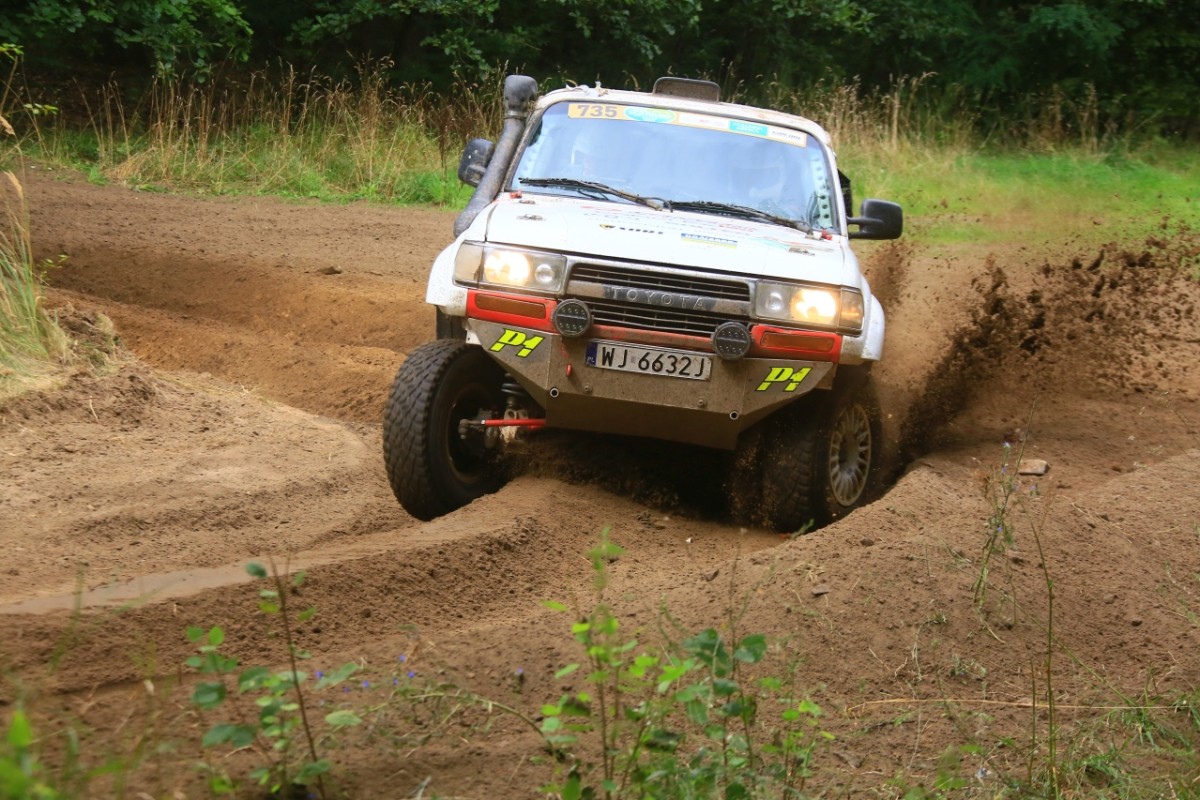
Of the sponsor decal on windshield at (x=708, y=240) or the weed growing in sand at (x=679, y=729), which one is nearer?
the weed growing in sand at (x=679, y=729)

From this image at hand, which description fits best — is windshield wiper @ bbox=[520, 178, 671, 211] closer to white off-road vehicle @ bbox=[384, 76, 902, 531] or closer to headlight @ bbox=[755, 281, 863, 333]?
white off-road vehicle @ bbox=[384, 76, 902, 531]

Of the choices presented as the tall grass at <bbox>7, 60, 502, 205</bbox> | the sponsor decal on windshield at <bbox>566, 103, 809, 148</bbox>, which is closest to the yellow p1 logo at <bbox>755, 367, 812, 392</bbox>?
the sponsor decal on windshield at <bbox>566, 103, 809, 148</bbox>

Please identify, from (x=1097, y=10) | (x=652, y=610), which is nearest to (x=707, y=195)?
(x=652, y=610)

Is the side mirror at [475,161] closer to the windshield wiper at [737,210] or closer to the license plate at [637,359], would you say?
the windshield wiper at [737,210]

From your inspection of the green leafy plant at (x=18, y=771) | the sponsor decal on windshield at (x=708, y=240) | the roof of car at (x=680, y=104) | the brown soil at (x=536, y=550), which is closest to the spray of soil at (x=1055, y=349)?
the brown soil at (x=536, y=550)

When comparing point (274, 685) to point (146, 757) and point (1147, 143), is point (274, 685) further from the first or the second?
point (1147, 143)

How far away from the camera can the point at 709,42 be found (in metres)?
24.7

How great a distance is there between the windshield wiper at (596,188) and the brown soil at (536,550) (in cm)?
120

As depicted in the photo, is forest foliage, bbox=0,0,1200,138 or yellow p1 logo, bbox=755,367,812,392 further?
forest foliage, bbox=0,0,1200,138

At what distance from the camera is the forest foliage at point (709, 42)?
1934 cm

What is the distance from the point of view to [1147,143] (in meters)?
22.3

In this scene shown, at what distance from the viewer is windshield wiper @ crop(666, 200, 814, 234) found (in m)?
6.77

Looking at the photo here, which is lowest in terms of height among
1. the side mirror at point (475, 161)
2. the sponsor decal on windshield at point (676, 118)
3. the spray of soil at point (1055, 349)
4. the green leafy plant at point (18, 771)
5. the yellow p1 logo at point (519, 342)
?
the spray of soil at point (1055, 349)

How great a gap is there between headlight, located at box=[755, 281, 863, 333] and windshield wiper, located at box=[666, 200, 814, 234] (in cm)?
87
